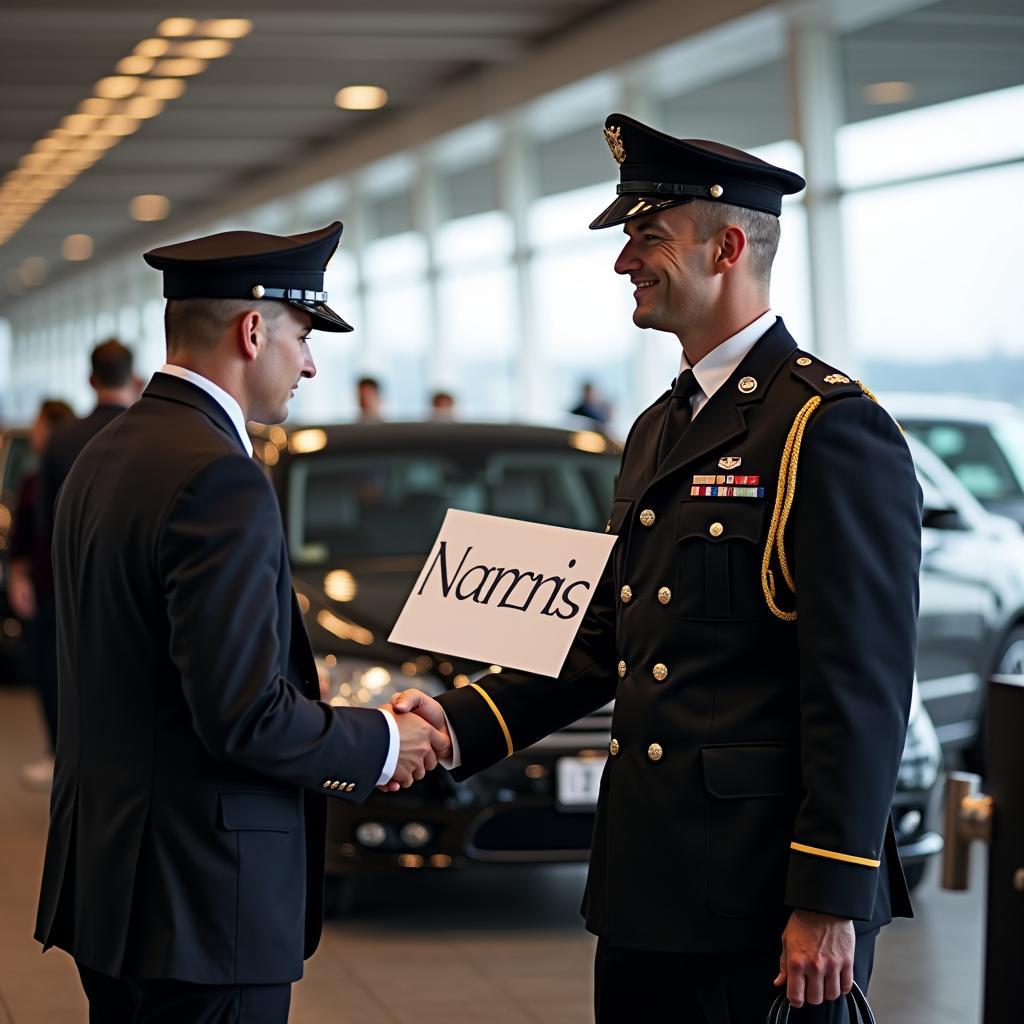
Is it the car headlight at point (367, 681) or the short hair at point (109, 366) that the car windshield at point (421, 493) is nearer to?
the car headlight at point (367, 681)

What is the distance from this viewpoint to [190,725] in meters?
2.31

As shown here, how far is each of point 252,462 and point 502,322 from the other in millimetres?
16462

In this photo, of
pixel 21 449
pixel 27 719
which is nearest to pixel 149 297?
A: pixel 21 449

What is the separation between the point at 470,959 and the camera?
199 inches

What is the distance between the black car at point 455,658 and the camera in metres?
5.05

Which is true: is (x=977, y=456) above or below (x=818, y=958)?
above

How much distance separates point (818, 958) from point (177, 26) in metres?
12.6

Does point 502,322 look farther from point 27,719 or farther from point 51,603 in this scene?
point 51,603

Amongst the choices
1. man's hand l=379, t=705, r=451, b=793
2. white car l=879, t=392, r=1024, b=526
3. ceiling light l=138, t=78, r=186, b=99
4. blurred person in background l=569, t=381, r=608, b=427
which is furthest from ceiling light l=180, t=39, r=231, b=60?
man's hand l=379, t=705, r=451, b=793

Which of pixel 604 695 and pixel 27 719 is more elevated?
pixel 604 695

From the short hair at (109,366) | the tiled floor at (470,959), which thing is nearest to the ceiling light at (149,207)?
the short hair at (109,366)

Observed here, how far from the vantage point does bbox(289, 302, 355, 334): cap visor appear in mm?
2488

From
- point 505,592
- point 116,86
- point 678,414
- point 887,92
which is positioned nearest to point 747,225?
point 678,414

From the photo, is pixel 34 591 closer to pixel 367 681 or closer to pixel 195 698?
pixel 367 681
